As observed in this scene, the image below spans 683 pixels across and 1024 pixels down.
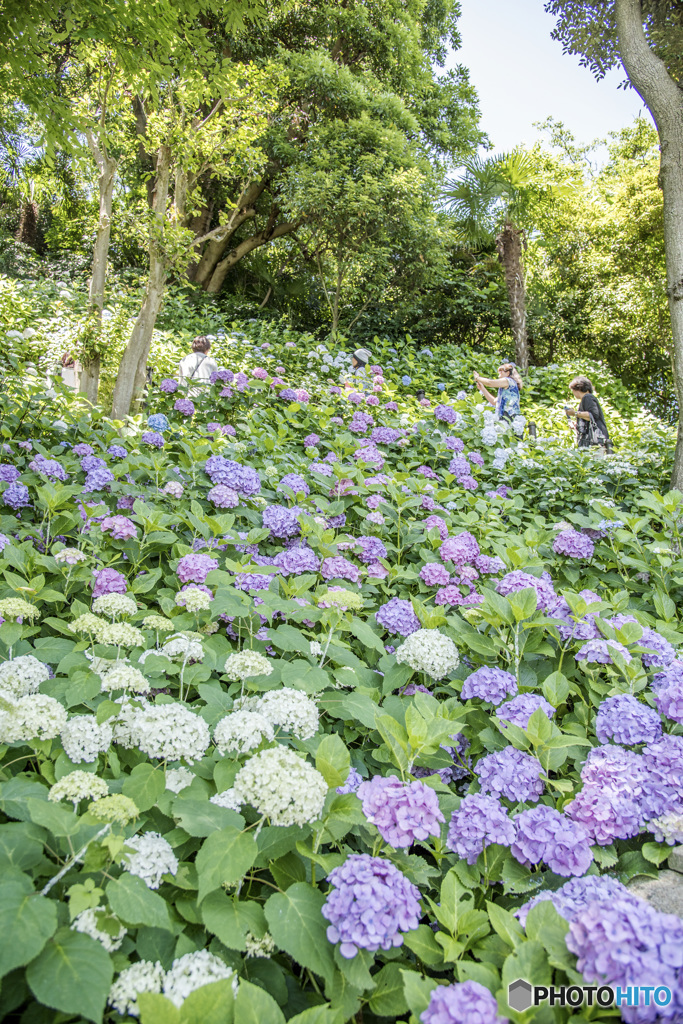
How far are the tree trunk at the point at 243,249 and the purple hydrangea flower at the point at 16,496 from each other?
1203 cm

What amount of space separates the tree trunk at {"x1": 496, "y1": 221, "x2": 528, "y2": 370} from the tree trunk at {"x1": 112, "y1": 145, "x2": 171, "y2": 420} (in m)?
7.52

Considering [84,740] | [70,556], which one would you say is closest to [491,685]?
[84,740]

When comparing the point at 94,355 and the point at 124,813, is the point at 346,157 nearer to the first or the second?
the point at 94,355

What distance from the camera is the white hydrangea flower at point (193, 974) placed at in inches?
37.8

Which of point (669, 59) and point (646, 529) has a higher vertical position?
point (669, 59)

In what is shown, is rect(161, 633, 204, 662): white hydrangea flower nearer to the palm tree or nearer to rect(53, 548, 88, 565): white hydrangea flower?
rect(53, 548, 88, 565): white hydrangea flower

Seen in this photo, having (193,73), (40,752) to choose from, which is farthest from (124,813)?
(193,73)

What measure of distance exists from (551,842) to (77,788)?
3.02 ft

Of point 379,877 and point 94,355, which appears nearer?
point 379,877

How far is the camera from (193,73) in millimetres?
3803

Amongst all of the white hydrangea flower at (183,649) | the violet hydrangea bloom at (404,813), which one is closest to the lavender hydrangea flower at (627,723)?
the violet hydrangea bloom at (404,813)

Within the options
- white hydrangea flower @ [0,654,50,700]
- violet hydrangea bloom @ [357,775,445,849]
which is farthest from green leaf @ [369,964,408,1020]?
white hydrangea flower @ [0,654,50,700]

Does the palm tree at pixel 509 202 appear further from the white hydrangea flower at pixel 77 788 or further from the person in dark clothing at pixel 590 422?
the white hydrangea flower at pixel 77 788

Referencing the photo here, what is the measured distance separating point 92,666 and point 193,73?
3913 mm
